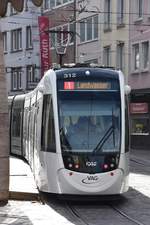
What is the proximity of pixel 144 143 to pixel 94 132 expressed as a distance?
27059 mm

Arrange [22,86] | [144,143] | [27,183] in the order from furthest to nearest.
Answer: [22,86]
[144,143]
[27,183]

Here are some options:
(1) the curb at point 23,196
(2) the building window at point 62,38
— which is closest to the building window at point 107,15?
(2) the building window at point 62,38

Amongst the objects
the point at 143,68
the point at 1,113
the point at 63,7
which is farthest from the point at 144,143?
the point at 1,113

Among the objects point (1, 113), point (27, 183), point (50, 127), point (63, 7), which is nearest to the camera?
point (1, 113)

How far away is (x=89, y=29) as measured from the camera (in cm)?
5053

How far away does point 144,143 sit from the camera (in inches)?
1679

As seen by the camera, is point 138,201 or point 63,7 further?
point 63,7

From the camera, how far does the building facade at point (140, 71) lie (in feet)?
139

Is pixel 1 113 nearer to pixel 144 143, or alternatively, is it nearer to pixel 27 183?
pixel 27 183

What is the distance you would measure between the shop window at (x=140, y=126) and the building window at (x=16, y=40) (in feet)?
78.8

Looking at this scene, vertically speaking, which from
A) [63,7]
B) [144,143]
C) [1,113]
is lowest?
[144,143]

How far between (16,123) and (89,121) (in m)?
16.6

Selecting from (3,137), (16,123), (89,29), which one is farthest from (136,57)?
(3,137)

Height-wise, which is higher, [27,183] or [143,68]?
[143,68]
